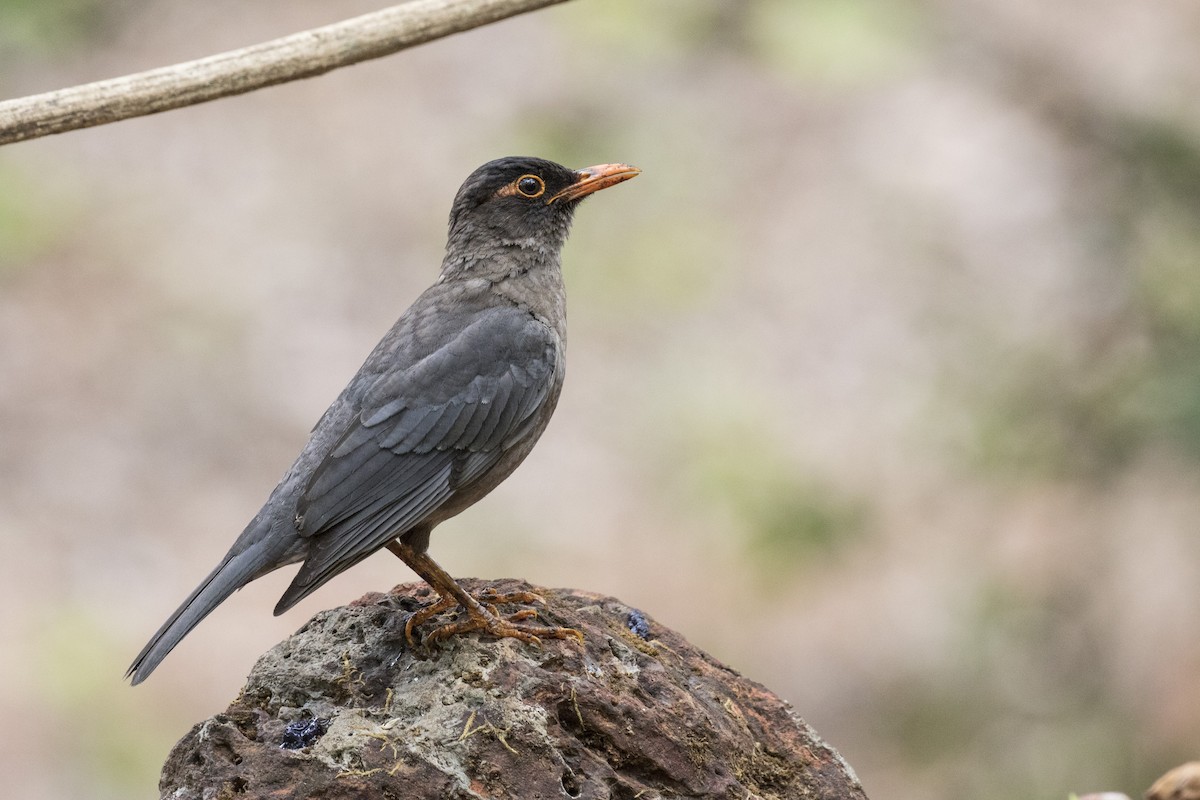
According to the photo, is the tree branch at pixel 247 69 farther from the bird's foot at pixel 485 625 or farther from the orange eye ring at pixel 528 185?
the bird's foot at pixel 485 625

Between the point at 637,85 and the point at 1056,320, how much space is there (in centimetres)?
421

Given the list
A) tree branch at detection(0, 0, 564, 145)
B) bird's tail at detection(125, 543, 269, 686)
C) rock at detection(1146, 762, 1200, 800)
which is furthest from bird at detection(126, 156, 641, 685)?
rock at detection(1146, 762, 1200, 800)

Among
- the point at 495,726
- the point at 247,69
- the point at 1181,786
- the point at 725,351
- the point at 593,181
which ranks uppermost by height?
the point at 725,351

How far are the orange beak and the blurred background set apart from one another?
398cm

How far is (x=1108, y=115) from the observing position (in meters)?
11.8

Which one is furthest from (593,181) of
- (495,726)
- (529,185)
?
(495,726)

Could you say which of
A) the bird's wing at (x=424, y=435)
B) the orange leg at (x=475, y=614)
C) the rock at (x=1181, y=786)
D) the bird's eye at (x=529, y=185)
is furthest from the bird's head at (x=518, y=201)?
the rock at (x=1181, y=786)

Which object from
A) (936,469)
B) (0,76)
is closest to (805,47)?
(936,469)

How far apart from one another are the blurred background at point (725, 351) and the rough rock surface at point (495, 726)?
4507mm

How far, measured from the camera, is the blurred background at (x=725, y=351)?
9.12 metres

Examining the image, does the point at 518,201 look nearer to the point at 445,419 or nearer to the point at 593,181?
the point at 593,181

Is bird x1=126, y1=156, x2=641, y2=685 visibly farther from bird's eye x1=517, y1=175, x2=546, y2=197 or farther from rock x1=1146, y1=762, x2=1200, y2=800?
rock x1=1146, y1=762, x2=1200, y2=800

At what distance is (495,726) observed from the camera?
12.5 ft

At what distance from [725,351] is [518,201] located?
6.01 m
